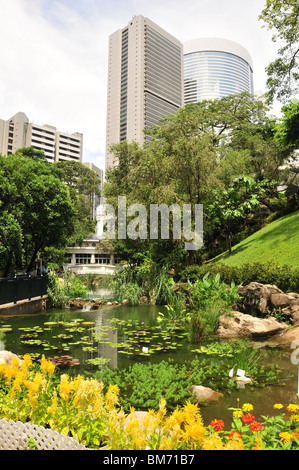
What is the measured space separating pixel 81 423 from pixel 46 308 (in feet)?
37.4

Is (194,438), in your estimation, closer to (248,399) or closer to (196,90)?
(248,399)

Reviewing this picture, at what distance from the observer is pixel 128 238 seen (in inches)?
683

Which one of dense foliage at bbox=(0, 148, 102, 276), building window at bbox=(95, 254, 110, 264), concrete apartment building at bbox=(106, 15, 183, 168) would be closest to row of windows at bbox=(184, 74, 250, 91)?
concrete apartment building at bbox=(106, 15, 183, 168)

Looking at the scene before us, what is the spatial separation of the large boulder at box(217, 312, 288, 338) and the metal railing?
7276mm

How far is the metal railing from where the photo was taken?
10594 mm

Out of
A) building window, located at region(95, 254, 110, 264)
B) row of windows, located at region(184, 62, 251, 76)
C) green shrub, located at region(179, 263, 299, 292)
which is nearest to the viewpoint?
green shrub, located at region(179, 263, 299, 292)

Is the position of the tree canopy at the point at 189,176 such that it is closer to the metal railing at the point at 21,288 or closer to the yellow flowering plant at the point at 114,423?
the metal railing at the point at 21,288

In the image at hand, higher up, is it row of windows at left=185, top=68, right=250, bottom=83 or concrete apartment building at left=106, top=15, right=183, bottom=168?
row of windows at left=185, top=68, right=250, bottom=83

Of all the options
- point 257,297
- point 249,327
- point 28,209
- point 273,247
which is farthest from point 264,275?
point 28,209

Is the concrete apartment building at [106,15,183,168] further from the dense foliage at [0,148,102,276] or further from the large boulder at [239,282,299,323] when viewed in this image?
the large boulder at [239,282,299,323]

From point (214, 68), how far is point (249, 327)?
501 feet

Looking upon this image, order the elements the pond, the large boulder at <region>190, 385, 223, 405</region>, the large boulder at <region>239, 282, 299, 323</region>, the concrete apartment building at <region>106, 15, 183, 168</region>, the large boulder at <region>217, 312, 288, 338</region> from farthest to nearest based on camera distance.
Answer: the concrete apartment building at <region>106, 15, 183, 168</region> → the large boulder at <region>239, 282, 299, 323</region> → the large boulder at <region>217, 312, 288, 338</region> → the pond → the large boulder at <region>190, 385, 223, 405</region>

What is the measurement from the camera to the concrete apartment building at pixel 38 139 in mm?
83688

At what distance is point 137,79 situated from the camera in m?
98.3
